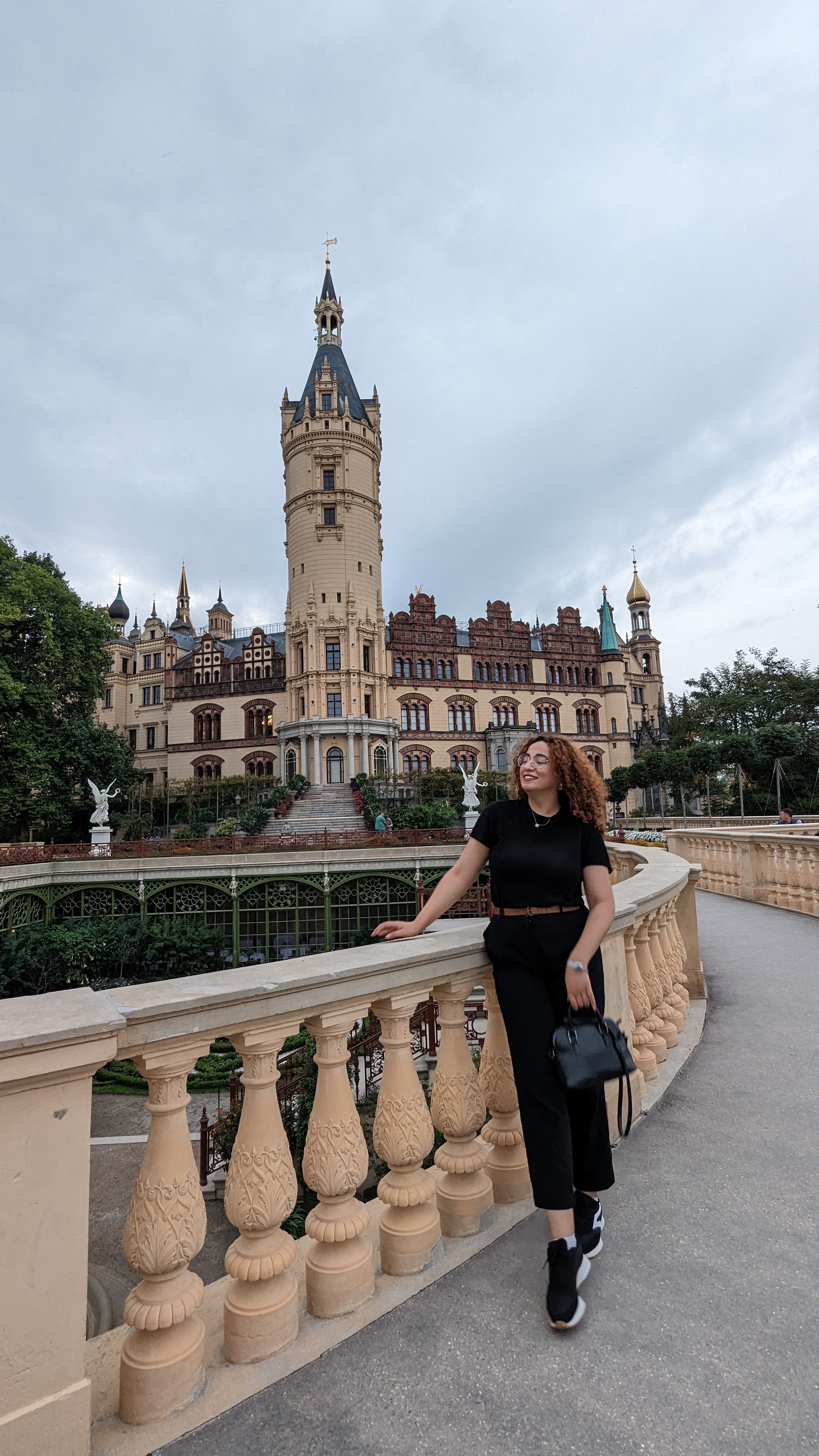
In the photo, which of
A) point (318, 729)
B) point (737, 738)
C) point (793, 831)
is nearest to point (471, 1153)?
point (793, 831)

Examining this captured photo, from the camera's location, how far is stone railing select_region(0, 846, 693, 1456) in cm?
157

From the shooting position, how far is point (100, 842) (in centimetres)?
2617

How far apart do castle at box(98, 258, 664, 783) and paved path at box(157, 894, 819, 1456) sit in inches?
1514

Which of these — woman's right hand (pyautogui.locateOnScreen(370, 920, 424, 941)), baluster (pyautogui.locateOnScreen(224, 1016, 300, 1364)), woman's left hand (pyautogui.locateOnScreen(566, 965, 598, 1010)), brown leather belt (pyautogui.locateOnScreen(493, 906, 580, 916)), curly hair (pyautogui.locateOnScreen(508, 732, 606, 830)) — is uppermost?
curly hair (pyautogui.locateOnScreen(508, 732, 606, 830))

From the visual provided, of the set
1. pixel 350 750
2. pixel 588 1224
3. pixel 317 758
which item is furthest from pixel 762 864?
pixel 317 758

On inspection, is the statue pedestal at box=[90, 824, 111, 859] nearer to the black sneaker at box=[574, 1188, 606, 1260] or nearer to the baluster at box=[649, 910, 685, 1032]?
the baluster at box=[649, 910, 685, 1032]

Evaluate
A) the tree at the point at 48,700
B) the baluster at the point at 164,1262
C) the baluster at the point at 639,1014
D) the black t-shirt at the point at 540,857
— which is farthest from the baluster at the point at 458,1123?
the tree at the point at 48,700

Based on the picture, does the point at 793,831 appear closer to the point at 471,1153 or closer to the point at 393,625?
the point at 471,1153

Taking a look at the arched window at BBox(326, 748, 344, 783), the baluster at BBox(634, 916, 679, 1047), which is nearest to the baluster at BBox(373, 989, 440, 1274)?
the baluster at BBox(634, 916, 679, 1047)

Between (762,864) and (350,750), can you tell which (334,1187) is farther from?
(350,750)

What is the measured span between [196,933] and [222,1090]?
296 inches

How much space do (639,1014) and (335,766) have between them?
40.0m

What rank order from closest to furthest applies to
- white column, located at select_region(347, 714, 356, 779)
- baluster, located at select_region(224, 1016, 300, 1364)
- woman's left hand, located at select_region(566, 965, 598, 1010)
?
baluster, located at select_region(224, 1016, 300, 1364), woman's left hand, located at select_region(566, 965, 598, 1010), white column, located at select_region(347, 714, 356, 779)

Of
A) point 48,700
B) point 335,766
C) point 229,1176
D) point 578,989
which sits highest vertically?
point 48,700
